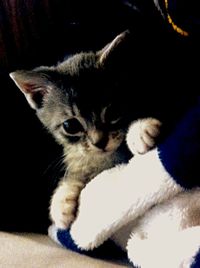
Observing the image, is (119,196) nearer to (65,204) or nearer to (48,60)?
(65,204)

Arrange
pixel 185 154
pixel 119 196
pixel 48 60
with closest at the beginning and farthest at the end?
pixel 185 154, pixel 119 196, pixel 48 60

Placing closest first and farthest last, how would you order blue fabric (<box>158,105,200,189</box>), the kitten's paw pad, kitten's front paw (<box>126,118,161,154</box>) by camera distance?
blue fabric (<box>158,105,200,189</box>)
kitten's front paw (<box>126,118,161,154</box>)
the kitten's paw pad

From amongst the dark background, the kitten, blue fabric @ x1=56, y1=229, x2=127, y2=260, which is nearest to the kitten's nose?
the kitten

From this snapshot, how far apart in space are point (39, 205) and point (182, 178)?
0.51 metres

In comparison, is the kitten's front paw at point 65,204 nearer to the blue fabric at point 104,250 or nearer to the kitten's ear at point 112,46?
the blue fabric at point 104,250

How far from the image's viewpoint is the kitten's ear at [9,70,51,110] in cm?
119

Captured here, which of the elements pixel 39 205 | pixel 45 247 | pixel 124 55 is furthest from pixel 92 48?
pixel 45 247

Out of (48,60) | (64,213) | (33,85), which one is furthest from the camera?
(48,60)

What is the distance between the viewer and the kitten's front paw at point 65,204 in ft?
3.72

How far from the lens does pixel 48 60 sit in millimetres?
1463

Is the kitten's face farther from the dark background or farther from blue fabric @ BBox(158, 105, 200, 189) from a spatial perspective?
blue fabric @ BBox(158, 105, 200, 189)

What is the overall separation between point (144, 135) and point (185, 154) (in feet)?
0.43

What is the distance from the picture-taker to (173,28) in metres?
1.18

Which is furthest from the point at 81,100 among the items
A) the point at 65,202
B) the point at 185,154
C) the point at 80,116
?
the point at 185,154
